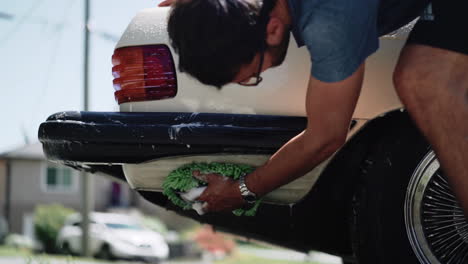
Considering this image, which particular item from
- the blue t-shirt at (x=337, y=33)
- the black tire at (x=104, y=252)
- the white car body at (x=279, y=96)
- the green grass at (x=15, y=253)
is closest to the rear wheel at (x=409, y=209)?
the white car body at (x=279, y=96)

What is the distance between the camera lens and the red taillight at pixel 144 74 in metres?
2.79

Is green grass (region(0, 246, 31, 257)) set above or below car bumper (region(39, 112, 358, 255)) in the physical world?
below

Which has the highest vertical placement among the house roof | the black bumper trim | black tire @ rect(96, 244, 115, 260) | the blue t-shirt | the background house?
the blue t-shirt

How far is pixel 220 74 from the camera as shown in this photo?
254cm

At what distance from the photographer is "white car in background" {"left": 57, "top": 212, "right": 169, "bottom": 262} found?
24438 mm

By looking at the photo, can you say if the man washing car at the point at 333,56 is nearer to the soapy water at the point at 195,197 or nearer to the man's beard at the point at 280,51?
the man's beard at the point at 280,51

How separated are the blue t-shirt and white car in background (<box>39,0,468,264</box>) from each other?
403 millimetres

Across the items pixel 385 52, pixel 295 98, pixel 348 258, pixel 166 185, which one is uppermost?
pixel 385 52

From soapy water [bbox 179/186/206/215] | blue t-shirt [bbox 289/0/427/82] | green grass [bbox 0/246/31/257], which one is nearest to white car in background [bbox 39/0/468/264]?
soapy water [bbox 179/186/206/215]

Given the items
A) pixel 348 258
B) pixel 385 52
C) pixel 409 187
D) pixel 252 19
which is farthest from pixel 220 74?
pixel 348 258

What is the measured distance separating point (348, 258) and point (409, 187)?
2.07 feet

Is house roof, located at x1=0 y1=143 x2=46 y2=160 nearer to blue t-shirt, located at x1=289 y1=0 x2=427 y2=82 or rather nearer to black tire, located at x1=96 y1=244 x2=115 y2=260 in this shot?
black tire, located at x1=96 y1=244 x2=115 y2=260

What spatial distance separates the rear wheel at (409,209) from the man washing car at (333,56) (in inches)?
13.5

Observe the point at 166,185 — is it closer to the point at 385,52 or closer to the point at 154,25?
the point at 154,25
